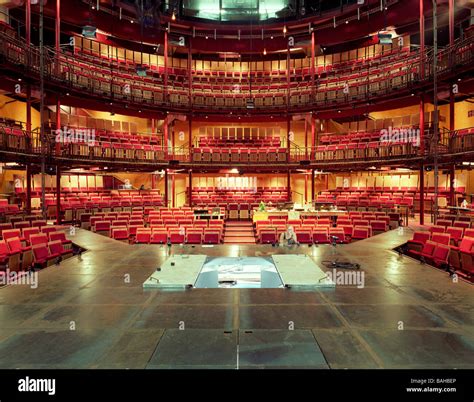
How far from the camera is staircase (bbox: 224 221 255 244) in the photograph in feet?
49.5

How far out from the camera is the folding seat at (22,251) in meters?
7.99

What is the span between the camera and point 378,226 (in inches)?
525

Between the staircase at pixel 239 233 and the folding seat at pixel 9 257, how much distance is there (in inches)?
330

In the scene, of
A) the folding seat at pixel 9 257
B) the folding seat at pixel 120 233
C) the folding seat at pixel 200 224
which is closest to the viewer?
the folding seat at pixel 9 257

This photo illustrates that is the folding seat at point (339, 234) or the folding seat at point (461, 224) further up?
the folding seat at point (461, 224)

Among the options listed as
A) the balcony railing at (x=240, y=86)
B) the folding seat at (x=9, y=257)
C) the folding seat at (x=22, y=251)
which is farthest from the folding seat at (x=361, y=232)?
the folding seat at (x=9, y=257)

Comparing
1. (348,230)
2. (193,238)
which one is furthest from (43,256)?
(348,230)

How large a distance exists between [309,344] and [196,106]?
21.3 m

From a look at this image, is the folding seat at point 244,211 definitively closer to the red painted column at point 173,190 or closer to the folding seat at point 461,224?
the red painted column at point 173,190

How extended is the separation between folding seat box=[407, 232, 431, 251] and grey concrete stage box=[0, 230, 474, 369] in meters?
3.40

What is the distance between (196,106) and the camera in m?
23.0

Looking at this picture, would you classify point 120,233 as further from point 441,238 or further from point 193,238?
point 441,238
